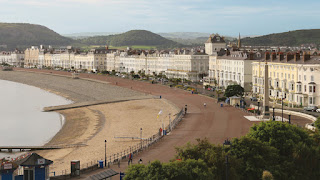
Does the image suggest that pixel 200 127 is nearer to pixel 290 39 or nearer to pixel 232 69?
pixel 232 69

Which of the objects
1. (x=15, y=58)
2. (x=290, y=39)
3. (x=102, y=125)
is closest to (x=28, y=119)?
(x=102, y=125)

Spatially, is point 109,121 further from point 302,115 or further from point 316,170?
point 316,170

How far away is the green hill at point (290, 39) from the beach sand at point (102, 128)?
4775 inches

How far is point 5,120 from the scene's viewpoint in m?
53.8

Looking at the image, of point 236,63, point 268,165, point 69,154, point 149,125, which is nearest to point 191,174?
point 268,165

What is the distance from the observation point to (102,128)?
45094 mm

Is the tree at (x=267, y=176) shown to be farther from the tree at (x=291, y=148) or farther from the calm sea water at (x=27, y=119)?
the calm sea water at (x=27, y=119)

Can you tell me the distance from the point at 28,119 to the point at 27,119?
0.37 feet

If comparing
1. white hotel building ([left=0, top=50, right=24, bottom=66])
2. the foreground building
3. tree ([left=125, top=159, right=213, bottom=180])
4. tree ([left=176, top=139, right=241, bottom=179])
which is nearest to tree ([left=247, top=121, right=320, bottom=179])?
tree ([left=176, top=139, right=241, bottom=179])

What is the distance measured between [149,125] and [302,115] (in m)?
13.9

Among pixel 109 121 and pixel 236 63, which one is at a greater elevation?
pixel 236 63

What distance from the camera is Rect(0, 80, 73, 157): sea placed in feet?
140

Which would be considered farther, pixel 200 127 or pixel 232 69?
pixel 232 69

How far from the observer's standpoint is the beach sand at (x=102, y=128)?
1307 inches
